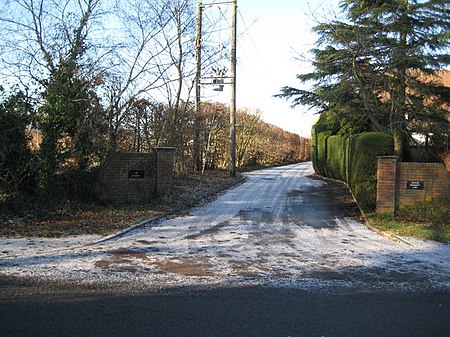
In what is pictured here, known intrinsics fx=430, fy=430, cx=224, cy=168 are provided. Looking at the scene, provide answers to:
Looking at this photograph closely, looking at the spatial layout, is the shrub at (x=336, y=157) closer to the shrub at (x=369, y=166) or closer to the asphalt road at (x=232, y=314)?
the shrub at (x=369, y=166)

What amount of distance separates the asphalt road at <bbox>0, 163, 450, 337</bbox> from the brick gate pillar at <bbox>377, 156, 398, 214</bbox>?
5.08 feet

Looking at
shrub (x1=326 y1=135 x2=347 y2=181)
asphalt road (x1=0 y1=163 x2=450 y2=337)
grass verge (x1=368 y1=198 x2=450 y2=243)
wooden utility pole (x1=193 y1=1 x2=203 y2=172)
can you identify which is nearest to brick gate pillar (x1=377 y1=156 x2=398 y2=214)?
grass verge (x1=368 y1=198 x2=450 y2=243)

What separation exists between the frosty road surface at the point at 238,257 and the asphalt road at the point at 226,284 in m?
0.02

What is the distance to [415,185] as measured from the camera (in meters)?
11.7

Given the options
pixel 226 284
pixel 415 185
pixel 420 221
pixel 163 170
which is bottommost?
pixel 226 284

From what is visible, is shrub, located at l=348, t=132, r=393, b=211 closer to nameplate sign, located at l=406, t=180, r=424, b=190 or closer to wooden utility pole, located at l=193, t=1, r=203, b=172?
nameplate sign, located at l=406, t=180, r=424, b=190

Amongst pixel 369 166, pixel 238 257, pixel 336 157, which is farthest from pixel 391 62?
pixel 238 257

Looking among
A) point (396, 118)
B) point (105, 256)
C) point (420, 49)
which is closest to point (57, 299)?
point (105, 256)

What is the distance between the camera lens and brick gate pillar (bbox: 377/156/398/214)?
464 inches

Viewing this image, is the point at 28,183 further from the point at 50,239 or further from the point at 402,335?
the point at 402,335

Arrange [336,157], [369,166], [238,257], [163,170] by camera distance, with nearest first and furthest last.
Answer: [238,257] → [369,166] → [163,170] → [336,157]

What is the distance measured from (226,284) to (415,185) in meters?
7.80

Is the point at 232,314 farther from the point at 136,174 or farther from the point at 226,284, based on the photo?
the point at 136,174

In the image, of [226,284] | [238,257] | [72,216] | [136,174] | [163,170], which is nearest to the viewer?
[226,284]
